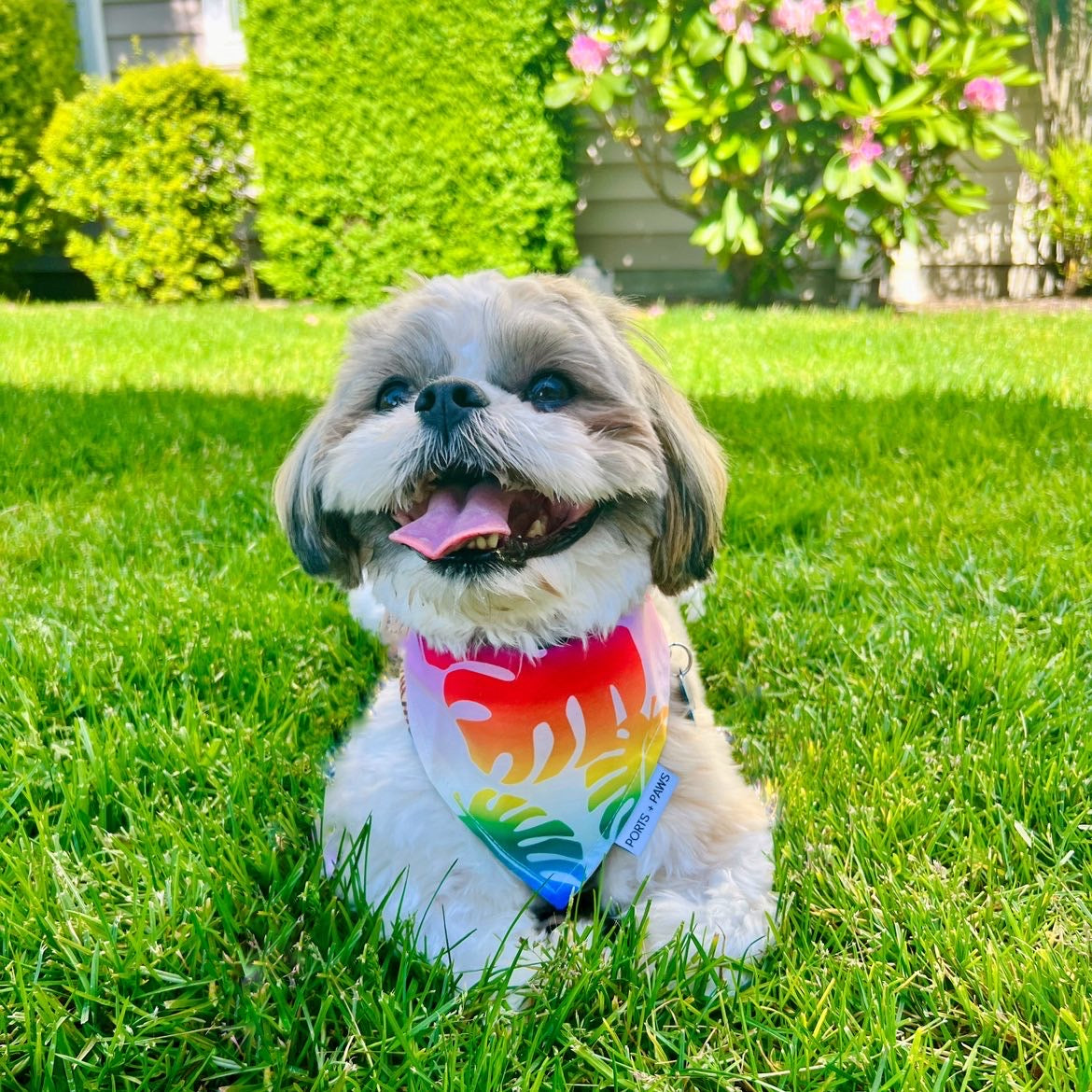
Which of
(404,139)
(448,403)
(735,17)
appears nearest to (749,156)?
(735,17)

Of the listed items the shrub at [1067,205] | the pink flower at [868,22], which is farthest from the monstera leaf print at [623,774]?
the shrub at [1067,205]

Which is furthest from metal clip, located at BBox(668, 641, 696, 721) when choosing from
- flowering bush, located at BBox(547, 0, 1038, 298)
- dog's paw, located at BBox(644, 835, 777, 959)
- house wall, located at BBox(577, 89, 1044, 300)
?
house wall, located at BBox(577, 89, 1044, 300)

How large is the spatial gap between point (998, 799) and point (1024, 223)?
394 inches

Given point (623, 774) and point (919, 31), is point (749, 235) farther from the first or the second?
point (623, 774)

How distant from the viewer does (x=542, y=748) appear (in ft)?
6.15

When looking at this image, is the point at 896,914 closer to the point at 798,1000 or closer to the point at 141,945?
the point at 798,1000

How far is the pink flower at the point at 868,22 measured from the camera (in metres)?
7.27

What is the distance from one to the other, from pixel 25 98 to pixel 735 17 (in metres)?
7.55

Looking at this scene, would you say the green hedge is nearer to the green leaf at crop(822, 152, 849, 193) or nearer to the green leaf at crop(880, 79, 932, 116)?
the green leaf at crop(822, 152, 849, 193)

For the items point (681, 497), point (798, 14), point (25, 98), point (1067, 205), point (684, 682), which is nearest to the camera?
point (681, 497)

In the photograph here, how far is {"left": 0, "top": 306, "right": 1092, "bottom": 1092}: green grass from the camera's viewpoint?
1435 mm

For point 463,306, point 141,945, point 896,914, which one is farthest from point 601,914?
point 463,306

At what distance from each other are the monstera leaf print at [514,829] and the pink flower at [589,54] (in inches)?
312

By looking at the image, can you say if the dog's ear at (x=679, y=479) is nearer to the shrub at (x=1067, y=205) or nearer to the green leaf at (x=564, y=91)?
the green leaf at (x=564, y=91)
